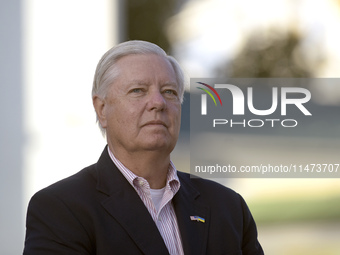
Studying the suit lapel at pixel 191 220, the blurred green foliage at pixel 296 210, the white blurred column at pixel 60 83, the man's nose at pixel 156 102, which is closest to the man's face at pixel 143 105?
the man's nose at pixel 156 102

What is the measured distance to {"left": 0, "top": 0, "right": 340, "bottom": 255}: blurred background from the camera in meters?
4.03

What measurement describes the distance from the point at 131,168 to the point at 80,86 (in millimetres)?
2042

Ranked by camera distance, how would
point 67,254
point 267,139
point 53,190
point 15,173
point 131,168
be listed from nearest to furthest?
1. point 67,254
2. point 53,190
3. point 131,168
4. point 15,173
5. point 267,139

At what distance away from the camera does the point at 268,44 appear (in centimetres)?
422

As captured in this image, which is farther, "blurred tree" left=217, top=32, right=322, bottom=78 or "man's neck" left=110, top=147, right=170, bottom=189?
"blurred tree" left=217, top=32, right=322, bottom=78

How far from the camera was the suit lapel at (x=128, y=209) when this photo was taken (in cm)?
193

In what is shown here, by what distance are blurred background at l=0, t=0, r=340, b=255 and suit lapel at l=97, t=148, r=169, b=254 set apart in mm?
1965

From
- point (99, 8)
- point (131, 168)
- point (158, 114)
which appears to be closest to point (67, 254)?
point (131, 168)

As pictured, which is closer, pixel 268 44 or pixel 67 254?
pixel 67 254

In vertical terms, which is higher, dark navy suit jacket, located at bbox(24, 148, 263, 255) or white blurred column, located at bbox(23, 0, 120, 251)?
white blurred column, located at bbox(23, 0, 120, 251)

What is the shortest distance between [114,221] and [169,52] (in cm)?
237

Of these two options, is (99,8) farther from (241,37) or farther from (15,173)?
(15,173)

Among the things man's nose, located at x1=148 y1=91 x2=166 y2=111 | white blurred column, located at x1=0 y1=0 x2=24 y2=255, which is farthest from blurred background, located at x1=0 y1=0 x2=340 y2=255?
man's nose, located at x1=148 y1=91 x2=166 y2=111

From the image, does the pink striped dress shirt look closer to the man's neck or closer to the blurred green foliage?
the man's neck
